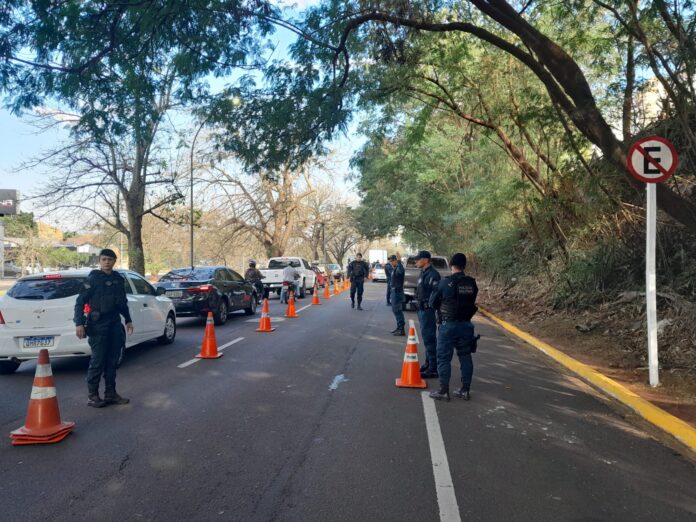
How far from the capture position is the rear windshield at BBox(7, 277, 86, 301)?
8.09 meters

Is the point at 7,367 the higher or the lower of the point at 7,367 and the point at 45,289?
the lower

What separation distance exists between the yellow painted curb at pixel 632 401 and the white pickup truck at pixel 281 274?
1456cm

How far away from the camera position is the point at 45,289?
819cm

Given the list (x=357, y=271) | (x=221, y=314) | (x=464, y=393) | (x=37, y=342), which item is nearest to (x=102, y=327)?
(x=37, y=342)

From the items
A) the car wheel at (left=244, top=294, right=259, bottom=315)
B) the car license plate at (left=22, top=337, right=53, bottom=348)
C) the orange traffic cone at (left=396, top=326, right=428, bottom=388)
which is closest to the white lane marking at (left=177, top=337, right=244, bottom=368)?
the car license plate at (left=22, top=337, right=53, bottom=348)

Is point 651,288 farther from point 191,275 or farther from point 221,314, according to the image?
point 191,275

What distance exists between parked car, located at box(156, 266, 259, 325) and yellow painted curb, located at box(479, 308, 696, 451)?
775 centimetres

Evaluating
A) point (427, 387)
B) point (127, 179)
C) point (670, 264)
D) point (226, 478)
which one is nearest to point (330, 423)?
point (226, 478)

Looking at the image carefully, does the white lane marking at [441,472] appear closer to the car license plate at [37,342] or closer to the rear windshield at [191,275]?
the car license plate at [37,342]

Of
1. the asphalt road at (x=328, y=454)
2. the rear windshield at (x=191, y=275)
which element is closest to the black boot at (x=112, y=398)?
the asphalt road at (x=328, y=454)

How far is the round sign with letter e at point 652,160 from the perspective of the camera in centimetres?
704

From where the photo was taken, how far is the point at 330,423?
5613mm

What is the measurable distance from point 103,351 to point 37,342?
2.30 meters

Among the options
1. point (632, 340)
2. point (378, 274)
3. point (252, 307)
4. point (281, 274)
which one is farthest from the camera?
point (378, 274)
